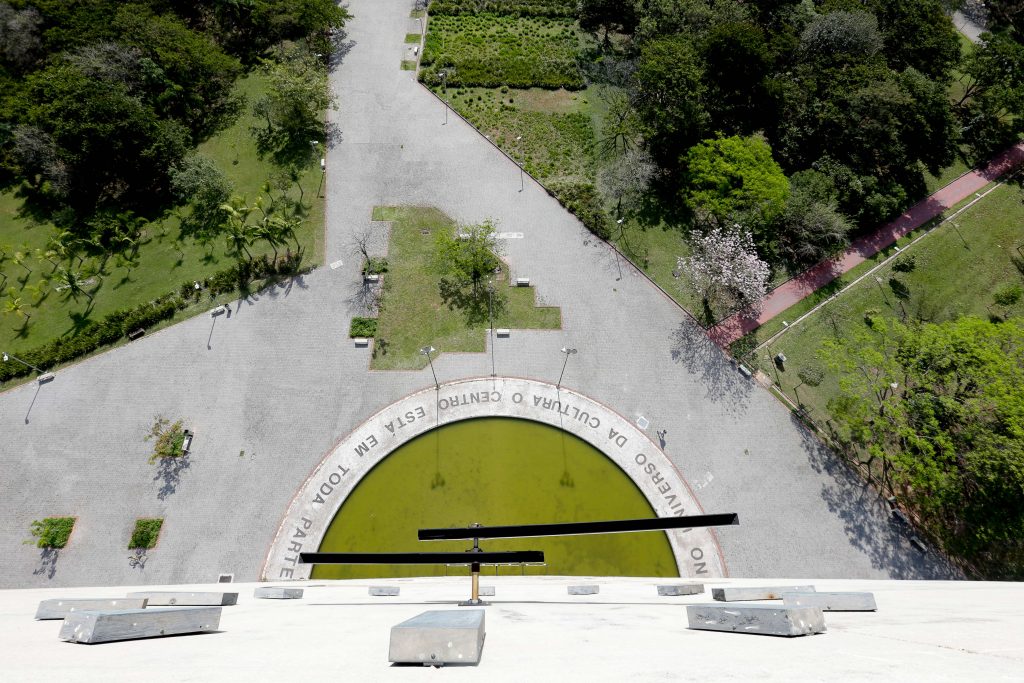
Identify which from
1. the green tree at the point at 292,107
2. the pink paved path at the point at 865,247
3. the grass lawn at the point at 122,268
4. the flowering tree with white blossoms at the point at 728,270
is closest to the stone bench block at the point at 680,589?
the pink paved path at the point at 865,247

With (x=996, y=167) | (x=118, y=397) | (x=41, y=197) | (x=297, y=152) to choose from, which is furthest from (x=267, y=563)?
(x=996, y=167)

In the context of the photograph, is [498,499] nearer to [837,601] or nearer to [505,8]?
[837,601]

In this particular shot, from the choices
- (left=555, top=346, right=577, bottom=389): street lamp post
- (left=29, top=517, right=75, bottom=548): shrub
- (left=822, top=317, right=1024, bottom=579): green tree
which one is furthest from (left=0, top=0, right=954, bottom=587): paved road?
(left=822, top=317, right=1024, bottom=579): green tree

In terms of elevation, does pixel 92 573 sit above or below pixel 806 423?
below

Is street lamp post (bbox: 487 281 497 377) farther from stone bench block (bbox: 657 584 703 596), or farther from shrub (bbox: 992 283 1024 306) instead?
shrub (bbox: 992 283 1024 306)

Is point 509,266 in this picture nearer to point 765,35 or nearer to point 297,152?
point 297,152

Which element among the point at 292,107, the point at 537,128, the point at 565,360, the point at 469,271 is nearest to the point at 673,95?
the point at 537,128

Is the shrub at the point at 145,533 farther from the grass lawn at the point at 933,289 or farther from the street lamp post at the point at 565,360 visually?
the grass lawn at the point at 933,289
